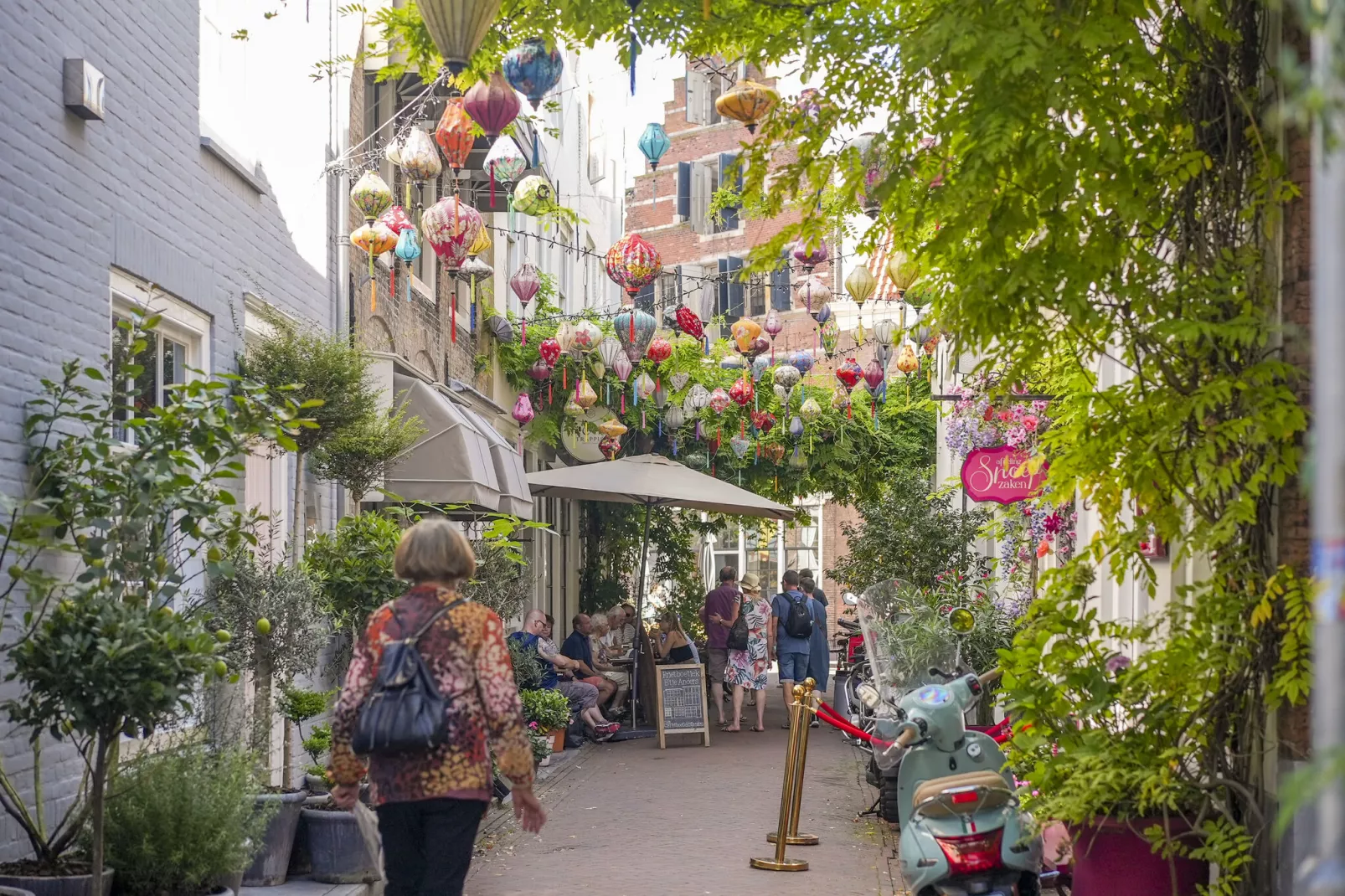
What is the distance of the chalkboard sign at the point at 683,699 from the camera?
1666 cm

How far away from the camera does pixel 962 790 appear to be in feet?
22.3

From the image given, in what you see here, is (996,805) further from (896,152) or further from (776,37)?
(776,37)

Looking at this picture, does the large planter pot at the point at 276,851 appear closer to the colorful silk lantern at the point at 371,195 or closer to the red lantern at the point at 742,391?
the colorful silk lantern at the point at 371,195

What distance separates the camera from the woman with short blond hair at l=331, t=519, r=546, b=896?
4.96 m

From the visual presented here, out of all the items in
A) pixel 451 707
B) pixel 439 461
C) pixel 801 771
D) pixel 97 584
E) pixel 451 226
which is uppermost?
pixel 451 226

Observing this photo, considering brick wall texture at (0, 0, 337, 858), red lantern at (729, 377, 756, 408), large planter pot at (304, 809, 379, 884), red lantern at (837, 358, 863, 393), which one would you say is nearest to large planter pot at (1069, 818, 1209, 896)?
Answer: large planter pot at (304, 809, 379, 884)

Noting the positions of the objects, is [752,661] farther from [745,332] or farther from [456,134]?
[456,134]

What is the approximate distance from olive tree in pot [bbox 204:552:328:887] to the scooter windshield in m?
3.83

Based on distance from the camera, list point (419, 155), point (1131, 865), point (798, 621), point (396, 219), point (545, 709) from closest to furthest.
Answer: point (1131, 865)
point (419, 155)
point (396, 219)
point (545, 709)
point (798, 621)

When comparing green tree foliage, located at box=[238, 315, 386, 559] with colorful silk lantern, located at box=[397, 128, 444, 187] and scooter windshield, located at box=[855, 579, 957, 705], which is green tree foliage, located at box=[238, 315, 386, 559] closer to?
colorful silk lantern, located at box=[397, 128, 444, 187]

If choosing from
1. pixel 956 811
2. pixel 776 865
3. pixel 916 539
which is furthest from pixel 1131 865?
pixel 916 539

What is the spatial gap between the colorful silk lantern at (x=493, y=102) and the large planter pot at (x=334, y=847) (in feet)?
13.5

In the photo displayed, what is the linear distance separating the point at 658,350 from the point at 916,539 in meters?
4.56

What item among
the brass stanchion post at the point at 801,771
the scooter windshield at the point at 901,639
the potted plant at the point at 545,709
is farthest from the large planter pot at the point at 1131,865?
the potted plant at the point at 545,709
